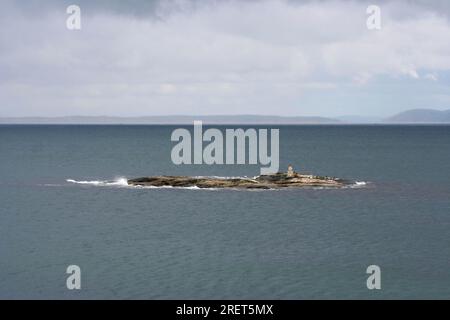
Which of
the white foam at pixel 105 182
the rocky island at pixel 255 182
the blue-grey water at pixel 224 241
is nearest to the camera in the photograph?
the blue-grey water at pixel 224 241

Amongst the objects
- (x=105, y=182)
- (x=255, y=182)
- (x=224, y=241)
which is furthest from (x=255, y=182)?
(x=224, y=241)

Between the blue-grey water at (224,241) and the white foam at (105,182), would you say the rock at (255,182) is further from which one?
the blue-grey water at (224,241)

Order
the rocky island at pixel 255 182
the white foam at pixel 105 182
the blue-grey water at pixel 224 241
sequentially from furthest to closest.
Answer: the white foam at pixel 105 182
the rocky island at pixel 255 182
the blue-grey water at pixel 224 241

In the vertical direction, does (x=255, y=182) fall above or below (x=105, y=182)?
below

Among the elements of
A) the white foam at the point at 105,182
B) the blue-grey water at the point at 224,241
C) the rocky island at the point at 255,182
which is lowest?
the blue-grey water at the point at 224,241

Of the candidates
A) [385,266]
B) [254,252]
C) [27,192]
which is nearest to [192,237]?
[254,252]

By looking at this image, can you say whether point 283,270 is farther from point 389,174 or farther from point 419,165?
point 419,165

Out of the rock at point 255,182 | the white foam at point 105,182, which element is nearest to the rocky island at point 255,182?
the rock at point 255,182

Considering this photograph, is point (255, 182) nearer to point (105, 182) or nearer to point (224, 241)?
point (105, 182)
